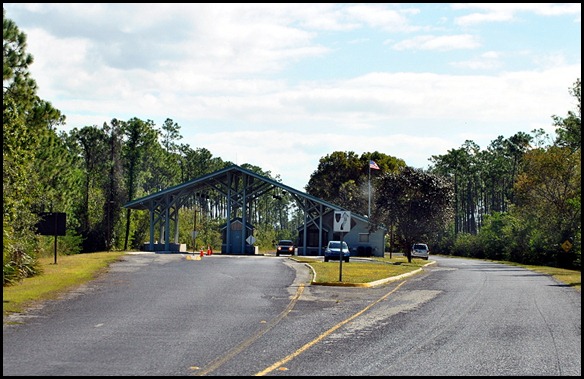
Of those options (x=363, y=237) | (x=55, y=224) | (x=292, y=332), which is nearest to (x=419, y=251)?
(x=363, y=237)

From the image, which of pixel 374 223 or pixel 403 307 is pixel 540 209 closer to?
pixel 374 223

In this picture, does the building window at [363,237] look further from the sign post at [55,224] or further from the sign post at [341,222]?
the sign post at [341,222]

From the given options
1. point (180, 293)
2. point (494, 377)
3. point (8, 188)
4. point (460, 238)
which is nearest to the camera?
point (494, 377)

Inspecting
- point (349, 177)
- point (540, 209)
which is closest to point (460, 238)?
point (349, 177)

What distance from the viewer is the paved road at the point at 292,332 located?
467 inches

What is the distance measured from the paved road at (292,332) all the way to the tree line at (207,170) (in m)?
8.51

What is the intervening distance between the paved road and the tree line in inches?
335

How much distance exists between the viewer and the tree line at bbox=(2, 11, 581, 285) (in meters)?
34.0

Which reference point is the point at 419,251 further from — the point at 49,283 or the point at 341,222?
the point at 49,283

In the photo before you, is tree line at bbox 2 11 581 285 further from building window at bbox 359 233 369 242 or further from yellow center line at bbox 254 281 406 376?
yellow center line at bbox 254 281 406 376

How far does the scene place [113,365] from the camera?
38.2 feet

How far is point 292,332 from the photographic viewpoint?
15.7 meters

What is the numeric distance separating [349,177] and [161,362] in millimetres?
94843

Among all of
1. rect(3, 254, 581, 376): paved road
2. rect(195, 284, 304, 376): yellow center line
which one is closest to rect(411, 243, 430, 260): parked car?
rect(3, 254, 581, 376): paved road
